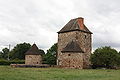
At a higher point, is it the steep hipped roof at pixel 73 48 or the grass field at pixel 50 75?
the steep hipped roof at pixel 73 48

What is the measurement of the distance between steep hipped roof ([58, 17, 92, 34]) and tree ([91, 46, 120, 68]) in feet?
19.8

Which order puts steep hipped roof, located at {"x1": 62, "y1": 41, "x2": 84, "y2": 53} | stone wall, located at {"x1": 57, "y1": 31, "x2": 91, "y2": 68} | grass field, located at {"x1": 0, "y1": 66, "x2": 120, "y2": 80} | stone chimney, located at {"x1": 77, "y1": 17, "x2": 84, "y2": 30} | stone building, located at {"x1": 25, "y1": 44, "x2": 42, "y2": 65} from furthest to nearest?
stone building, located at {"x1": 25, "y1": 44, "x2": 42, "y2": 65}, stone chimney, located at {"x1": 77, "y1": 17, "x2": 84, "y2": 30}, stone wall, located at {"x1": 57, "y1": 31, "x2": 91, "y2": 68}, steep hipped roof, located at {"x1": 62, "y1": 41, "x2": 84, "y2": 53}, grass field, located at {"x1": 0, "y1": 66, "x2": 120, "y2": 80}

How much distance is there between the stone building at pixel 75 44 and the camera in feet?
148

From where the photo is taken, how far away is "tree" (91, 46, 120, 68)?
147 feet

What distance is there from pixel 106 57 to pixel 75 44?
689 centimetres

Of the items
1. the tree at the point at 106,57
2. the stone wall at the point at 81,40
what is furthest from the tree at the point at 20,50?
the tree at the point at 106,57

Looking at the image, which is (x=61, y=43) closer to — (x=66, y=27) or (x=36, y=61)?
(x=66, y=27)

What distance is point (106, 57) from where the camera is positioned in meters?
44.7

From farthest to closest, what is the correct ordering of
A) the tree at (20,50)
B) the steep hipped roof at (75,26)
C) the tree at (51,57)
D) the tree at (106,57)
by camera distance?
the tree at (20,50), the tree at (51,57), the steep hipped roof at (75,26), the tree at (106,57)

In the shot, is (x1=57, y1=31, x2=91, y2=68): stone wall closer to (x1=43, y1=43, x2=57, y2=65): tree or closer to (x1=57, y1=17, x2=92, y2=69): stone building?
(x1=57, y1=17, x2=92, y2=69): stone building

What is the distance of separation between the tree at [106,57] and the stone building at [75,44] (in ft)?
9.45

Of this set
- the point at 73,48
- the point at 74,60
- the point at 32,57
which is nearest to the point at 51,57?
the point at 32,57

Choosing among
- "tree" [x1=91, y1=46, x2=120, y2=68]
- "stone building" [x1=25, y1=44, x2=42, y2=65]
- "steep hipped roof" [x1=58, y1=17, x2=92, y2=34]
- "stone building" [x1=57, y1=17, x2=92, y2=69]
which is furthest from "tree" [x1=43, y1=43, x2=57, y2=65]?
"tree" [x1=91, y1=46, x2=120, y2=68]

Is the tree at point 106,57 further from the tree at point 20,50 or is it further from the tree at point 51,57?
the tree at point 20,50
